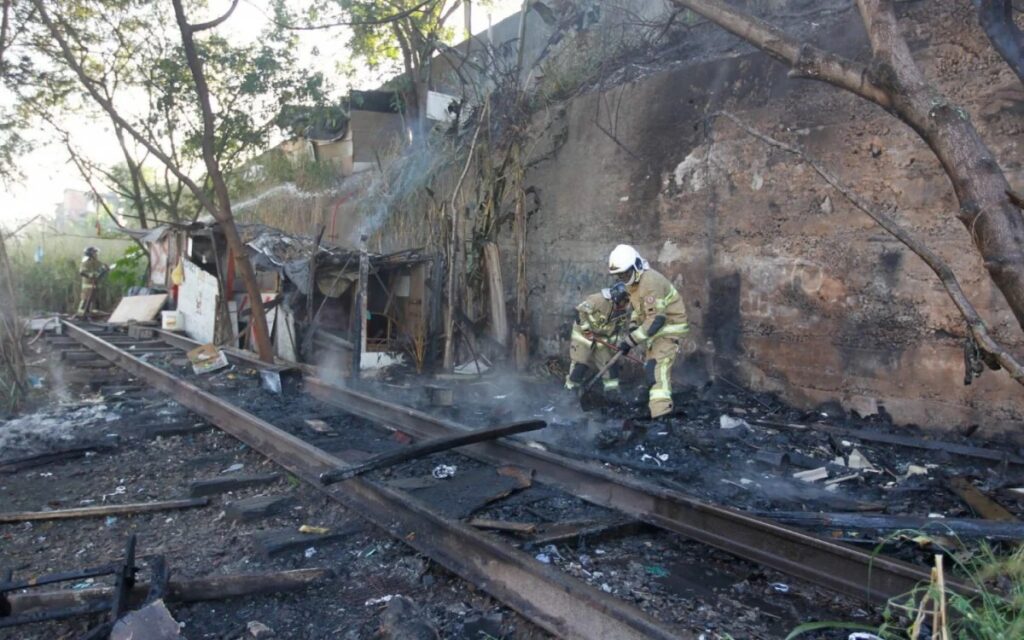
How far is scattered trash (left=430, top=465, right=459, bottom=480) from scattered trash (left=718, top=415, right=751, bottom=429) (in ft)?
9.80

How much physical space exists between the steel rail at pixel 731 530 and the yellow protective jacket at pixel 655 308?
214 cm

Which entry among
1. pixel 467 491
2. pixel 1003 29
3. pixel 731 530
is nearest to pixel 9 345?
pixel 467 491

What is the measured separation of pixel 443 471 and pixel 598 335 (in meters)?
3.15

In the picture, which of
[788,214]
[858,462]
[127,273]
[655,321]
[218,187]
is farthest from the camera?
[127,273]

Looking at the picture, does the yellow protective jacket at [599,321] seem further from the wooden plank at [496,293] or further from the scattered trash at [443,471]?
the scattered trash at [443,471]

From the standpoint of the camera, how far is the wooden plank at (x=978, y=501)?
4828mm

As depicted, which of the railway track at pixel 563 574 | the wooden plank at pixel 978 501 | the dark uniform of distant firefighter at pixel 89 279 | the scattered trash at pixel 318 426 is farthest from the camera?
the dark uniform of distant firefighter at pixel 89 279

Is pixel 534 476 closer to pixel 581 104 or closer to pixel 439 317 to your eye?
pixel 439 317

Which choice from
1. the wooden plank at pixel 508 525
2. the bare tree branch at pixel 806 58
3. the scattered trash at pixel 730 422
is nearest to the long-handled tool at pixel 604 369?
the scattered trash at pixel 730 422

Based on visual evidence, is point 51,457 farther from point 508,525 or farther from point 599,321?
point 599,321

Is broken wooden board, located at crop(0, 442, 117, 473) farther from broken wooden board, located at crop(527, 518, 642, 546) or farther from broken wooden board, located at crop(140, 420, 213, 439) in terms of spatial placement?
broken wooden board, located at crop(527, 518, 642, 546)

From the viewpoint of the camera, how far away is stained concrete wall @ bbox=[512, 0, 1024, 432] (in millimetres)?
7051

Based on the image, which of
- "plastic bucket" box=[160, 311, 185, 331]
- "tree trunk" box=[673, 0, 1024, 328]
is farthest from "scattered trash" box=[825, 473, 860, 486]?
"plastic bucket" box=[160, 311, 185, 331]

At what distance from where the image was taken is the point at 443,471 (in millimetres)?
6148
